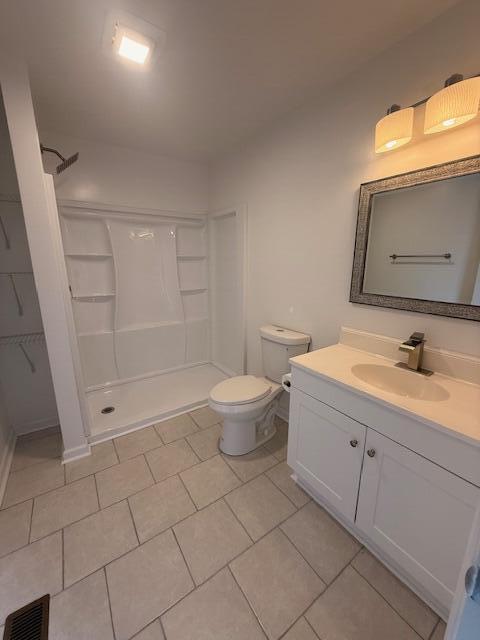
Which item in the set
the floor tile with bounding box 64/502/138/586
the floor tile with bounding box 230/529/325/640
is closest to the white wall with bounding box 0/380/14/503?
the floor tile with bounding box 64/502/138/586

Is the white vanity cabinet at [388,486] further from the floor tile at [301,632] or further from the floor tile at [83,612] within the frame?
the floor tile at [83,612]

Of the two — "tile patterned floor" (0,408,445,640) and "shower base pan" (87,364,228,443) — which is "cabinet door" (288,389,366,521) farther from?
"shower base pan" (87,364,228,443)

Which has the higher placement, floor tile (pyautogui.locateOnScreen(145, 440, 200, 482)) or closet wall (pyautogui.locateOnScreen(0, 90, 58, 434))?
closet wall (pyautogui.locateOnScreen(0, 90, 58, 434))

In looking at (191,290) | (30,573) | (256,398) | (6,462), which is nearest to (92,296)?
(191,290)

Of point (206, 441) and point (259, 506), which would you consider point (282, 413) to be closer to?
point (206, 441)

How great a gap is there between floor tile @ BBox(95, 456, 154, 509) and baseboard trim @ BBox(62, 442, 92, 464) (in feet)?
0.80

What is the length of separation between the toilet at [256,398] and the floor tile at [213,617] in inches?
30.9

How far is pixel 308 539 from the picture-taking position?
51.8 inches

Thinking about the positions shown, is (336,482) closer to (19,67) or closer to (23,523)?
(23,523)

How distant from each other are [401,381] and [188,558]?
4.39 feet

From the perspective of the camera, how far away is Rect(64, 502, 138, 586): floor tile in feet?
3.90

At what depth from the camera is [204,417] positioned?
7.54 feet

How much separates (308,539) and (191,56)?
2497mm

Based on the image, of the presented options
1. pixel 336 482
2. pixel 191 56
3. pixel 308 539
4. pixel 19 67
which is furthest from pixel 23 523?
pixel 191 56
